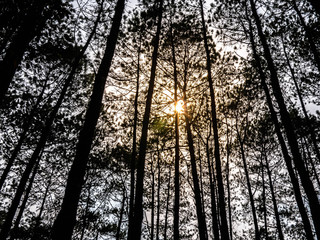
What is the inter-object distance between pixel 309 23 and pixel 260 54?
3360 mm

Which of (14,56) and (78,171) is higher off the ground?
(14,56)

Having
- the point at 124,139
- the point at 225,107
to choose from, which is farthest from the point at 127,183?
the point at 225,107

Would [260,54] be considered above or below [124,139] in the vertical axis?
above

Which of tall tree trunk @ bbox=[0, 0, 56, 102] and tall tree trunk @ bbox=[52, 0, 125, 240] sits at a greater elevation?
tall tree trunk @ bbox=[0, 0, 56, 102]

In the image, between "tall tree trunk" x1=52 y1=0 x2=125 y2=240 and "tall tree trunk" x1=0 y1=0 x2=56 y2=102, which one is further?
"tall tree trunk" x1=0 y1=0 x2=56 y2=102

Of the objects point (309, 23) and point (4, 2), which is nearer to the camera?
point (4, 2)

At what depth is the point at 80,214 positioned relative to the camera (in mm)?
19328

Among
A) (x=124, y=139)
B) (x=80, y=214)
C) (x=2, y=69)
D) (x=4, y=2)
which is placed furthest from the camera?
(x=80, y=214)

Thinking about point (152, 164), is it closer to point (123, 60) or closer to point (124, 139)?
point (124, 139)

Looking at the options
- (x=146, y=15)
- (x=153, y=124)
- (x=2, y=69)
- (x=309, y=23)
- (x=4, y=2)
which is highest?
(x=309, y=23)

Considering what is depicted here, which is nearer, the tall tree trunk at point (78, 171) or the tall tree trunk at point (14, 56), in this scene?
the tall tree trunk at point (78, 171)

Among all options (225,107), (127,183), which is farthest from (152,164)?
(225,107)

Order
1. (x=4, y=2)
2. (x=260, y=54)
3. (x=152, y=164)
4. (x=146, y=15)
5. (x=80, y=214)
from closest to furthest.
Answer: (x=4, y=2) → (x=146, y=15) → (x=260, y=54) → (x=152, y=164) → (x=80, y=214)

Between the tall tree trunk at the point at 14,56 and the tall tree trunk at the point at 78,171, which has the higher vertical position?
the tall tree trunk at the point at 14,56
